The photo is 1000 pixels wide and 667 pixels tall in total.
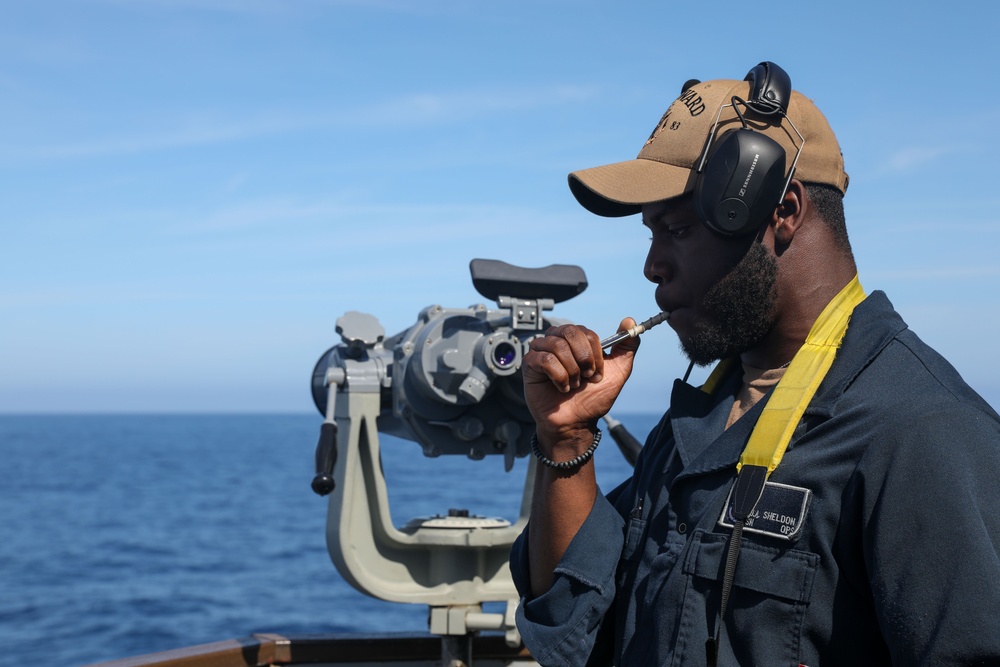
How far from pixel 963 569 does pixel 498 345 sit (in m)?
2.61

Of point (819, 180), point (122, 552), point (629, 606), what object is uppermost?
point (819, 180)

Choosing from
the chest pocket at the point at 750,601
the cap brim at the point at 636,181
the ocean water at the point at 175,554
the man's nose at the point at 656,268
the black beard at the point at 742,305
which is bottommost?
the ocean water at the point at 175,554

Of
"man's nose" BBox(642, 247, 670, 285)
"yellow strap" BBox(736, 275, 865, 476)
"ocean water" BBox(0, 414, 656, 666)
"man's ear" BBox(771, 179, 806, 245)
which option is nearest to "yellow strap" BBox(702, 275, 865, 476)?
"yellow strap" BBox(736, 275, 865, 476)

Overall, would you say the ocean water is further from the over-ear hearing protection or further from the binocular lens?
the over-ear hearing protection

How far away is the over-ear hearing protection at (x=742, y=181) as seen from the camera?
226 centimetres

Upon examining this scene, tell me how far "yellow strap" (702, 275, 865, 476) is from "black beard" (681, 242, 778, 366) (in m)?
0.09

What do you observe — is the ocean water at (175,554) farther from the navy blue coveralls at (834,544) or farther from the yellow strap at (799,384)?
the yellow strap at (799,384)

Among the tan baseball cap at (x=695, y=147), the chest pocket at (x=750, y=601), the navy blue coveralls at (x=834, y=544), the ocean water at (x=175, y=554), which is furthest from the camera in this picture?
the ocean water at (x=175, y=554)

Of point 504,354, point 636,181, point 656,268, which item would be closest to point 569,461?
point 656,268

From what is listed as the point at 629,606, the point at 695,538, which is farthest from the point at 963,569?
the point at 629,606

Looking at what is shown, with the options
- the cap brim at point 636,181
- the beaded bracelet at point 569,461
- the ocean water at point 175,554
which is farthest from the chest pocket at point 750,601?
the ocean water at point 175,554

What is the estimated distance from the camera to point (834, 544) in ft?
6.86

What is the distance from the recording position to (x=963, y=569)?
6.22 ft

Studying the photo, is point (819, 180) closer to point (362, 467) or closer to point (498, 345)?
point (498, 345)
